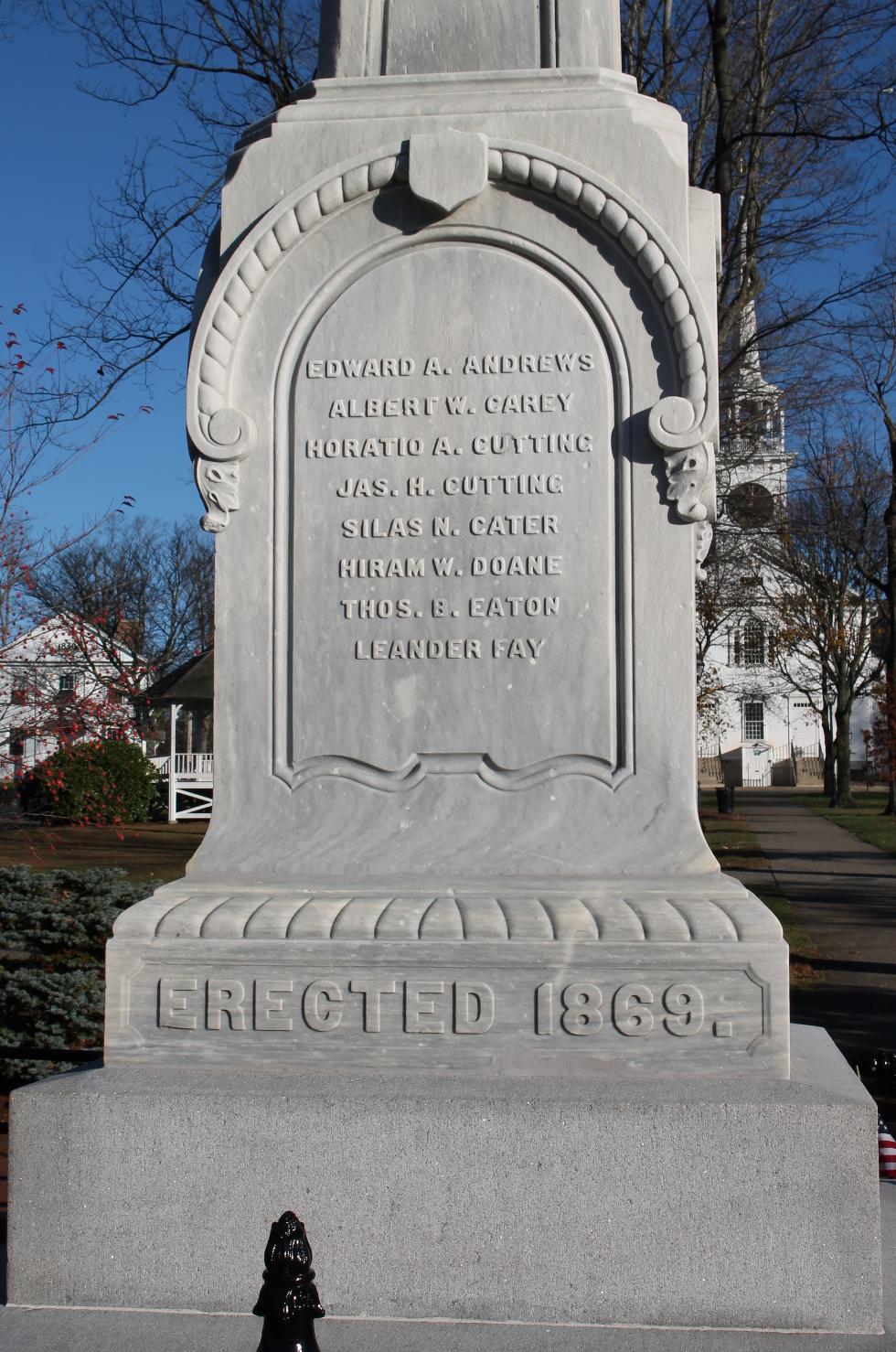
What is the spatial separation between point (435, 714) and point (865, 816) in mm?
33074

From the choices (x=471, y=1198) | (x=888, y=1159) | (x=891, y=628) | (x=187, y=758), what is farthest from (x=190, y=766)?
(x=471, y=1198)

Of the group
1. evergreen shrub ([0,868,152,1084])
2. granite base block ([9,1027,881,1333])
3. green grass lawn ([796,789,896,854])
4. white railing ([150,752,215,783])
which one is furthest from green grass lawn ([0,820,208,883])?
green grass lawn ([796,789,896,854])

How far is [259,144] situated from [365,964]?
8.94ft

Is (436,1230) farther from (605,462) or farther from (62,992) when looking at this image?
(62,992)

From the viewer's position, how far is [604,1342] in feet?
11.0

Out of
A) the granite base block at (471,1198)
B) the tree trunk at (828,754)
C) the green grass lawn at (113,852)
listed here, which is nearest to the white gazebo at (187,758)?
the green grass lawn at (113,852)

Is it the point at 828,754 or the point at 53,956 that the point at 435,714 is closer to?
the point at 53,956

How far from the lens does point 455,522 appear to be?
435 centimetres

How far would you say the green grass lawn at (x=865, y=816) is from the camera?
27066 mm

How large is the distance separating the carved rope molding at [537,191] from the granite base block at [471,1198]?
1.84 metres

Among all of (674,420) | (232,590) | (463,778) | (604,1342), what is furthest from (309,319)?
(604,1342)

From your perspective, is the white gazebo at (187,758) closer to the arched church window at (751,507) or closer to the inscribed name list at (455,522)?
the arched church window at (751,507)

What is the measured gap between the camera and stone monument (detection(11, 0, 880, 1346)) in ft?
11.7

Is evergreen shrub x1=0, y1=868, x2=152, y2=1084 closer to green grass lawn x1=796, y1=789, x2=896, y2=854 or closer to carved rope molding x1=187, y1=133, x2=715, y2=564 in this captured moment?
carved rope molding x1=187, y1=133, x2=715, y2=564
